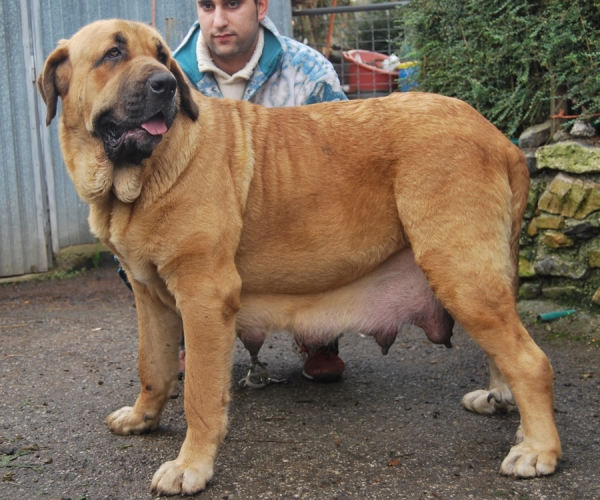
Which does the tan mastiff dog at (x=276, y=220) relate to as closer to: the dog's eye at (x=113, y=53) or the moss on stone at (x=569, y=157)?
the dog's eye at (x=113, y=53)

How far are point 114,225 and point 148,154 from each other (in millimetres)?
344

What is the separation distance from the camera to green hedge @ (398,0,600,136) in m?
4.75

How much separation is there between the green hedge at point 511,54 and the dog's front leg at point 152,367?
10.1 feet

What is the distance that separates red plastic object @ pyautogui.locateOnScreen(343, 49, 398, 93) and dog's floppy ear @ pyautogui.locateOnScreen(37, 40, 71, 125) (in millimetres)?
4502

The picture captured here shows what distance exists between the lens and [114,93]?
2809 mm

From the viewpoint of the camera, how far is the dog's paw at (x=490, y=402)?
11.5 feet

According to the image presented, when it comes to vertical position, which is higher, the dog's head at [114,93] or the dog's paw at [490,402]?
the dog's head at [114,93]

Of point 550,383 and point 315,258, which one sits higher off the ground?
point 315,258

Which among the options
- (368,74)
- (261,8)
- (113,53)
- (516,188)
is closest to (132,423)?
(113,53)

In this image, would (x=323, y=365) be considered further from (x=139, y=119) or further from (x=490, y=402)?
(x=139, y=119)

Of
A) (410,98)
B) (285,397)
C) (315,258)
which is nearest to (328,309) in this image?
(315,258)

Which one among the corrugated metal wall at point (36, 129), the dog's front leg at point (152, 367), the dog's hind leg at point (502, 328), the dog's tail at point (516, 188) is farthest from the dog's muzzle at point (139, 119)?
the corrugated metal wall at point (36, 129)

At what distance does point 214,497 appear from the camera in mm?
2760

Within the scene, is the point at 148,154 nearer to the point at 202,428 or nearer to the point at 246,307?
the point at 246,307
